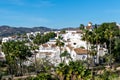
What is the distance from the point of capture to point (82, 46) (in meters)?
116

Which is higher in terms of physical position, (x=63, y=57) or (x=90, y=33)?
(x=90, y=33)

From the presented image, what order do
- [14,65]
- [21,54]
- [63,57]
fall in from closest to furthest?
[21,54], [14,65], [63,57]

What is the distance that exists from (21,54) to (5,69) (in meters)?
18.5

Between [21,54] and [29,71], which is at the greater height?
[21,54]

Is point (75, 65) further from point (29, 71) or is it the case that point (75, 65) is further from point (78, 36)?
point (78, 36)

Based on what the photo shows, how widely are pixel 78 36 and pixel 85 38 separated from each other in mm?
53403

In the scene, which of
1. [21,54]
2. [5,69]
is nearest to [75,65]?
[21,54]

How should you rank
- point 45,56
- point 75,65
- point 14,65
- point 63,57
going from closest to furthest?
point 75,65 < point 14,65 < point 63,57 < point 45,56

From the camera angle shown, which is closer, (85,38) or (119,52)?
(85,38)

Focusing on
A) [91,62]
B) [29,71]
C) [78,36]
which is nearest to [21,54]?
[29,71]

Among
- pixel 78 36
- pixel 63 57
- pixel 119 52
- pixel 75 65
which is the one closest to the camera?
pixel 75 65

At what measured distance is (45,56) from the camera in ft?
367

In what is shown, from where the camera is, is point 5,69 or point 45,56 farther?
point 45,56

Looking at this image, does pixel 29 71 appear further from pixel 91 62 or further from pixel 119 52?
pixel 119 52
